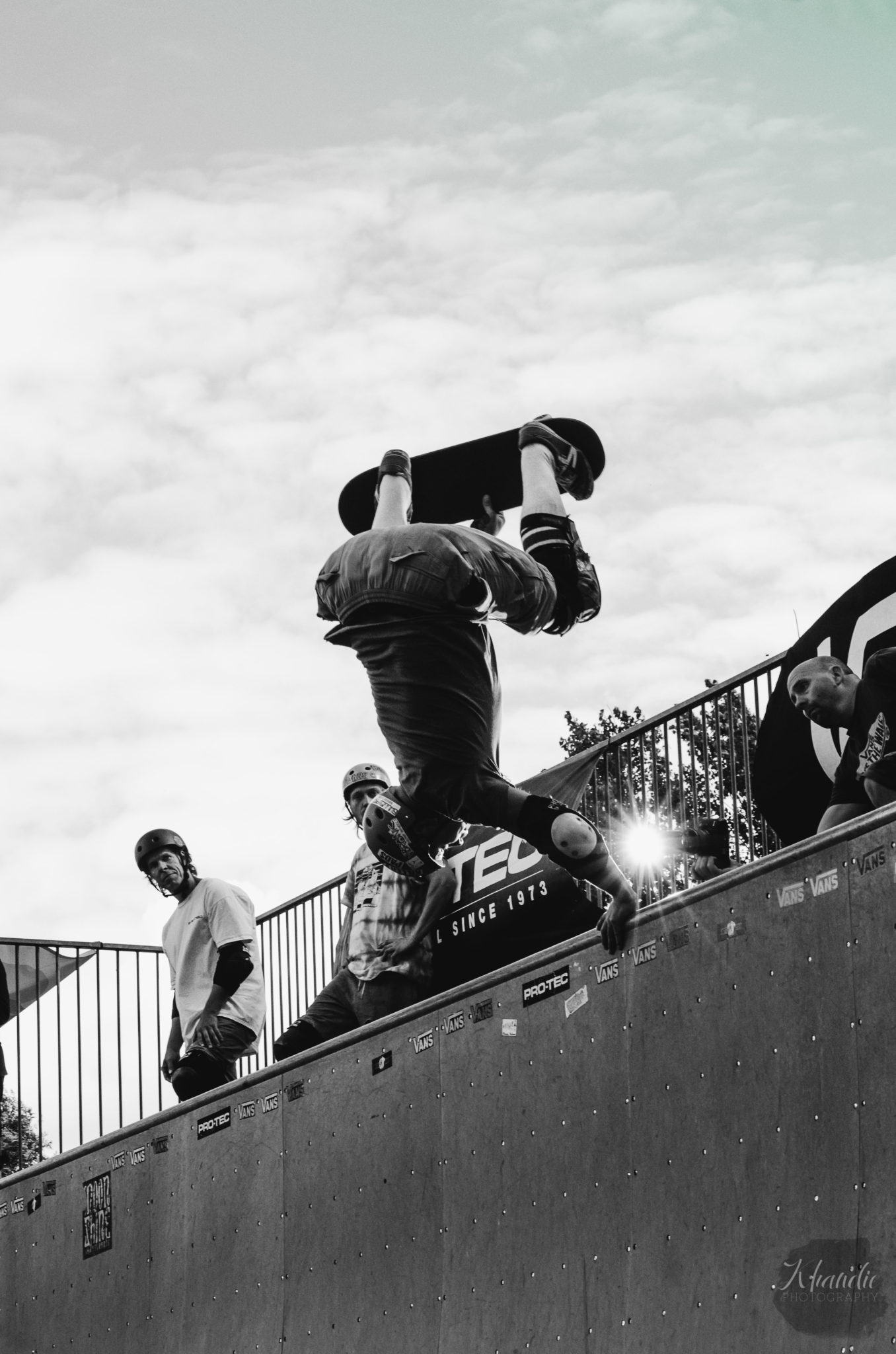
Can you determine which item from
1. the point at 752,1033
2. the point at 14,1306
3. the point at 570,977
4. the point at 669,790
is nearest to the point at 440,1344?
the point at 570,977

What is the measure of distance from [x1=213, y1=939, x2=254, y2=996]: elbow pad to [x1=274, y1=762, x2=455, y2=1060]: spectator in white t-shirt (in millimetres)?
369

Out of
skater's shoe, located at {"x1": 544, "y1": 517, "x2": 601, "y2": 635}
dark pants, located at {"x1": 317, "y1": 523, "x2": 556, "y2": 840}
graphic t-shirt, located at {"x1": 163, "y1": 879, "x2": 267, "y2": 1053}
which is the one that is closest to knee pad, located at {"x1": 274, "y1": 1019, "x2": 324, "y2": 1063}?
graphic t-shirt, located at {"x1": 163, "y1": 879, "x2": 267, "y2": 1053}

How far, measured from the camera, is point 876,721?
6.78 metres

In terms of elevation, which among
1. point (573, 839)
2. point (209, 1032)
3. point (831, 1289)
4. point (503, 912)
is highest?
point (503, 912)

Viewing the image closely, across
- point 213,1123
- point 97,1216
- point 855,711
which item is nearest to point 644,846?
point 213,1123

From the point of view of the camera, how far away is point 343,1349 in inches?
288

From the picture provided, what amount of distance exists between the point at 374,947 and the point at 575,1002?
2908 millimetres

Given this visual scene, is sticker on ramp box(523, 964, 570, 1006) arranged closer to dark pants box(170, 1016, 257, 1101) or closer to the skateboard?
the skateboard

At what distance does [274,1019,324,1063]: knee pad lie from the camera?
9.29 metres

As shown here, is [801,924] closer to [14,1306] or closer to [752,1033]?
[752,1033]

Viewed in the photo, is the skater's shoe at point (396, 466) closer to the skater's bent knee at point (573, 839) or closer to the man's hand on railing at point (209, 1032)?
the skater's bent knee at point (573, 839)

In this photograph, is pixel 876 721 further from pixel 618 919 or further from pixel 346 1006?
pixel 346 1006

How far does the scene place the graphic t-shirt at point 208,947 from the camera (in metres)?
9.58

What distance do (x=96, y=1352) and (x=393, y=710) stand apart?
445 cm
